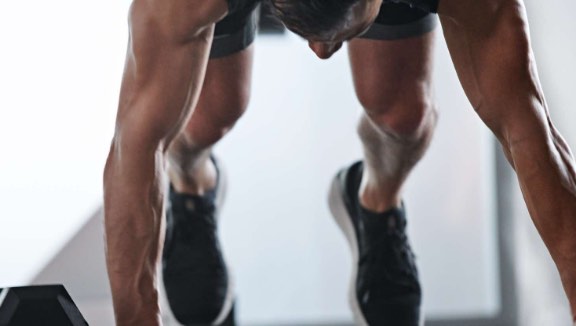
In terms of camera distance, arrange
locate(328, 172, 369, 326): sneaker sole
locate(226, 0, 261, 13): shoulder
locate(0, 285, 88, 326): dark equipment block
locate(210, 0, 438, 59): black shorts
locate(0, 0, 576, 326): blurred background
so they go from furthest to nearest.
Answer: locate(0, 0, 576, 326): blurred background < locate(328, 172, 369, 326): sneaker sole < locate(210, 0, 438, 59): black shorts < locate(226, 0, 261, 13): shoulder < locate(0, 285, 88, 326): dark equipment block

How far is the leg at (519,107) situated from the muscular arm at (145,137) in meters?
0.25

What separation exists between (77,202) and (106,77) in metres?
0.30

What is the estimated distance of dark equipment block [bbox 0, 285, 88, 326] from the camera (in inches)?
39.7

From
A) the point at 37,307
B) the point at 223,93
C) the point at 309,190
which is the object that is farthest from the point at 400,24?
the point at 309,190

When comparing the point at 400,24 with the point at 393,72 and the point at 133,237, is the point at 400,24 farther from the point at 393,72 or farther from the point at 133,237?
the point at 133,237

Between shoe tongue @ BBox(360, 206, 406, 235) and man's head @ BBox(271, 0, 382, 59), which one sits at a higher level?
man's head @ BBox(271, 0, 382, 59)

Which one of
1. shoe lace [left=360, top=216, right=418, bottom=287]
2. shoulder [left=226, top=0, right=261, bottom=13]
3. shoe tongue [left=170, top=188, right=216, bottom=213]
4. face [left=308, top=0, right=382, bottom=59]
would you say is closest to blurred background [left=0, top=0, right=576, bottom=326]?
shoe tongue [left=170, top=188, right=216, bottom=213]

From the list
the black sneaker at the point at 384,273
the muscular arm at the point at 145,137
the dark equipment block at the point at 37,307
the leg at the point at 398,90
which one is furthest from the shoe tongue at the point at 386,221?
the dark equipment block at the point at 37,307

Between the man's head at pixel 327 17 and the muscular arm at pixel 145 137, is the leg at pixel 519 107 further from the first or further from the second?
the muscular arm at pixel 145 137

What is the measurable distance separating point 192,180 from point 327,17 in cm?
70

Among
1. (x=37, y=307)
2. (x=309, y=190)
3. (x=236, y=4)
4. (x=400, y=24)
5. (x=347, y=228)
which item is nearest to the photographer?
(x=37, y=307)

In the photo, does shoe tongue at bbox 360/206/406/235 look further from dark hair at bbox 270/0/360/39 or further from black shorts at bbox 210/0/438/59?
dark hair at bbox 270/0/360/39

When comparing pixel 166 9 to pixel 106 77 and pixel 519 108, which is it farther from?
pixel 106 77

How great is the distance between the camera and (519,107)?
1.09m
